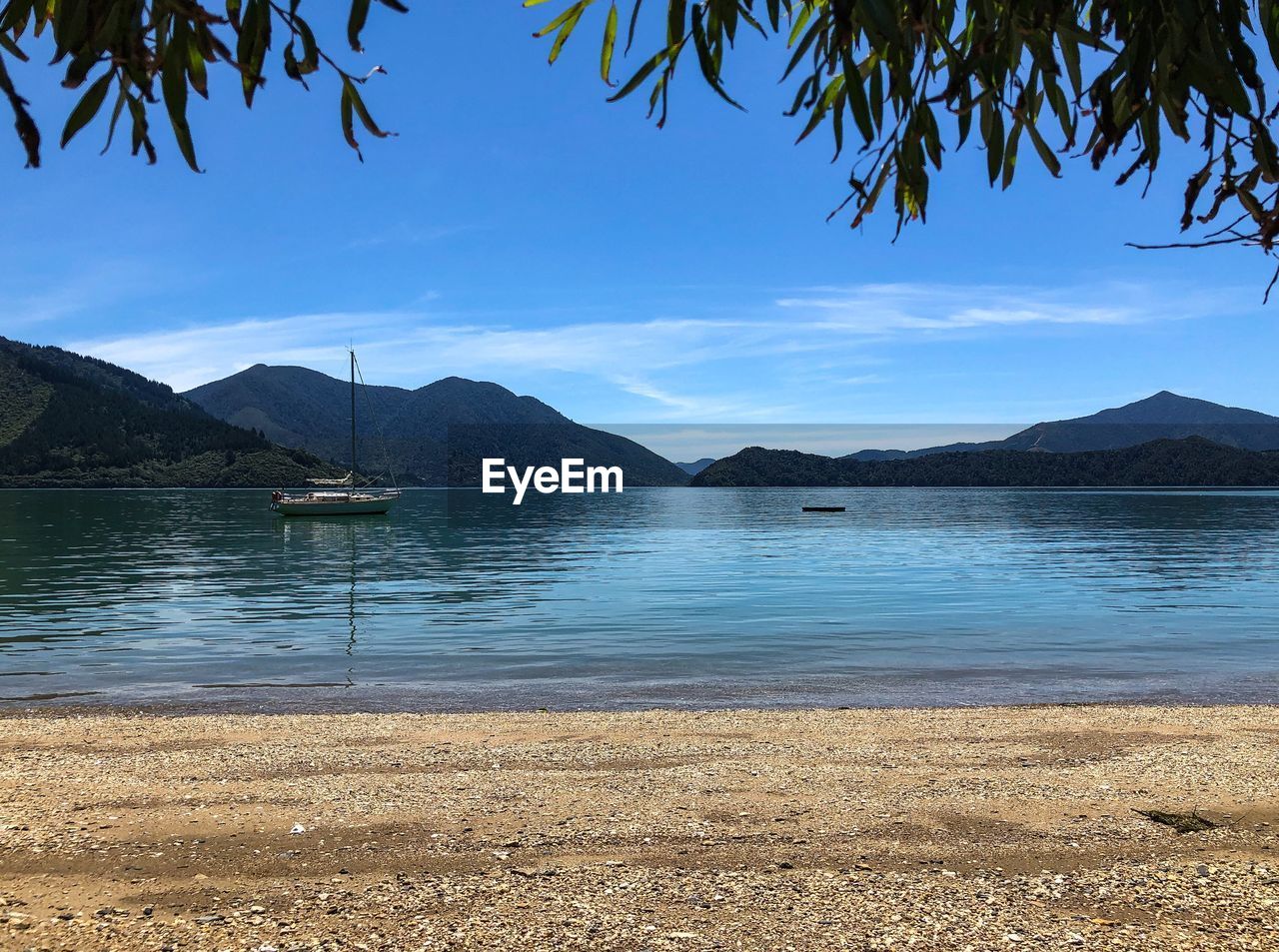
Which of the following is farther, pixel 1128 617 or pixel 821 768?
pixel 1128 617

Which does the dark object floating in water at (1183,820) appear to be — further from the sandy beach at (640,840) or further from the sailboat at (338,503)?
the sailboat at (338,503)

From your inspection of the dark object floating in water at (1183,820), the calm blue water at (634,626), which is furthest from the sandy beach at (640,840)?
the calm blue water at (634,626)

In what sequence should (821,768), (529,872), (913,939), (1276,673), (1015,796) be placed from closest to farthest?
(913,939), (529,872), (1015,796), (821,768), (1276,673)

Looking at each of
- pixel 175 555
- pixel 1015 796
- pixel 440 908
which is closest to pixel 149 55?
pixel 440 908

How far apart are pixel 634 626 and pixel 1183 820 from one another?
2275cm

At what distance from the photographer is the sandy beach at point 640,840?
6.20m

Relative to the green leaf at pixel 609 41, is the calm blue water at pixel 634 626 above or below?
below

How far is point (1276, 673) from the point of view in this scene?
21438 mm

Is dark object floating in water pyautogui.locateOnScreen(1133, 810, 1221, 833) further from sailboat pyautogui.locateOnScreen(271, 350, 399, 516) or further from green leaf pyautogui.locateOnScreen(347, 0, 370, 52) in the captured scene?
sailboat pyautogui.locateOnScreen(271, 350, 399, 516)

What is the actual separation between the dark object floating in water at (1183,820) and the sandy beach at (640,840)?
0.49 ft

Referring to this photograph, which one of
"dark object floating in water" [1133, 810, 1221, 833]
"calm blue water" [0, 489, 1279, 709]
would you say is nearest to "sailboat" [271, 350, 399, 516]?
"calm blue water" [0, 489, 1279, 709]

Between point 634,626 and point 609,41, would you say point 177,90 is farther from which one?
point 634,626

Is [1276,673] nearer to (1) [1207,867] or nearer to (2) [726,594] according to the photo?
(1) [1207,867]

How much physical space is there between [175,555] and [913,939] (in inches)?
2631
